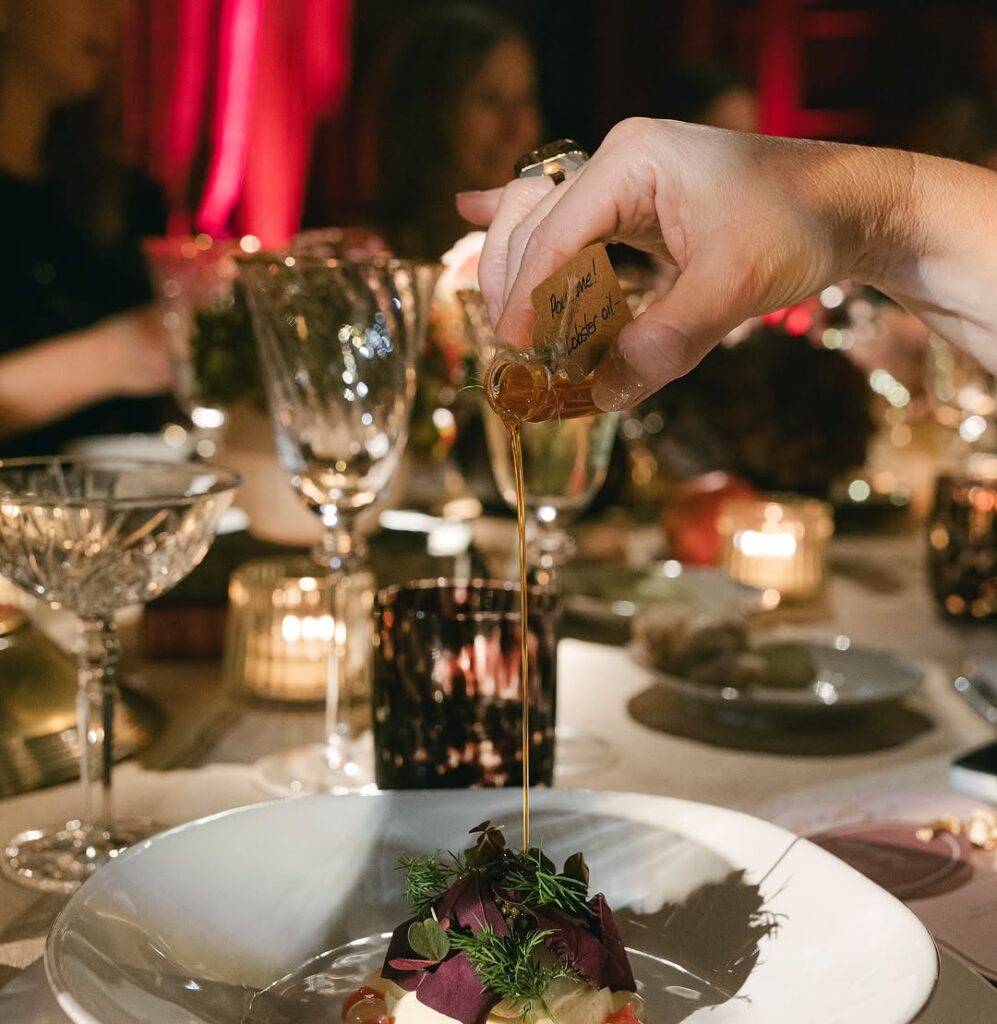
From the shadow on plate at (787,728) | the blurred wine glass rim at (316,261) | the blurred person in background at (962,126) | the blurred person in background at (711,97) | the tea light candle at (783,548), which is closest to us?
the blurred wine glass rim at (316,261)

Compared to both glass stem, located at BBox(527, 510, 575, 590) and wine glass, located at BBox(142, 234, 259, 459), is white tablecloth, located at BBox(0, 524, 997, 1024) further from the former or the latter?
wine glass, located at BBox(142, 234, 259, 459)

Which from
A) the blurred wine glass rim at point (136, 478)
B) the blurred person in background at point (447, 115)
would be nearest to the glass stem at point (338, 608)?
the blurred wine glass rim at point (136, 478)

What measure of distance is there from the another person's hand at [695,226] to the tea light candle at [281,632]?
18.9 inches

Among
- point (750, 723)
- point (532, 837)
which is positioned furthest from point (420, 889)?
point (750, 723)

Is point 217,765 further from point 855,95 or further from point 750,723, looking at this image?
point 855,95

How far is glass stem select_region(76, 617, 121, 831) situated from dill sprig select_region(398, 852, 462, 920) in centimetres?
25

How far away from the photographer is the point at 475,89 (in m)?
3.64

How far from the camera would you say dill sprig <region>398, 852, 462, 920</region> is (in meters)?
0.59

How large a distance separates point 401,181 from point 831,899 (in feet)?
11.3

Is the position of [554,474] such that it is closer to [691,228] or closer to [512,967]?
[691,228]

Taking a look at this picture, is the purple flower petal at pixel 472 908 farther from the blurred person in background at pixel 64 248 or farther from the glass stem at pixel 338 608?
the blurred person in background at pixel 64 248

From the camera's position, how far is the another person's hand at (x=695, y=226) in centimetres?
61

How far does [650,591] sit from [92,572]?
797mm

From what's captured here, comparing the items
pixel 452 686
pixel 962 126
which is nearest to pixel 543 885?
pixel 452 686
